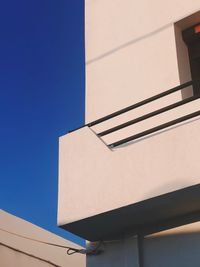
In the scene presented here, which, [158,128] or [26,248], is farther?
[26,248]

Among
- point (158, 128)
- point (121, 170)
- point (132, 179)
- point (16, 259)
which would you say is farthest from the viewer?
point (16, 259)

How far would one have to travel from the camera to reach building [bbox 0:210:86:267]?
26.5 feet

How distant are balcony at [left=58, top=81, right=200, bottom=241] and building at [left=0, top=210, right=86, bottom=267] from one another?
10.6 ft

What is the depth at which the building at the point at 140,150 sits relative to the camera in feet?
14.8

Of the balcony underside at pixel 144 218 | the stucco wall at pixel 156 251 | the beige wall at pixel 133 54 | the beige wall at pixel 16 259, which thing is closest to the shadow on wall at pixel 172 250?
the stucco wall at pixel 156 251

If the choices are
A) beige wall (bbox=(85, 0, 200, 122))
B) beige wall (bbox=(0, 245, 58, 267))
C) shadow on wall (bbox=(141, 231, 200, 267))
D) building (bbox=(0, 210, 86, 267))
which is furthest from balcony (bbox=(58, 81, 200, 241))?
building (bbox=(0, 210, 86, 267))

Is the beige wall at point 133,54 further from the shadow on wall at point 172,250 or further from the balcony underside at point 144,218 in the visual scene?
the shadow on wall at point 172,250

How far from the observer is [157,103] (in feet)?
18.8

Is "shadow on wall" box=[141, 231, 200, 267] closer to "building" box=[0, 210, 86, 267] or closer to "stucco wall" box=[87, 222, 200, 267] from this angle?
"stucco wall" box=[87, 222, 200, 267]

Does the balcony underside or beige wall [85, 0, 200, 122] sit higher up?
beige wall [85, 0, 200, 122]

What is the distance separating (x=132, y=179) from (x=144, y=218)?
48 centimetres

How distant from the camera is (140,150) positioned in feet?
15.6

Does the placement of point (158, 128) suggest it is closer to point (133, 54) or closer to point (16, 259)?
point (133, 54)

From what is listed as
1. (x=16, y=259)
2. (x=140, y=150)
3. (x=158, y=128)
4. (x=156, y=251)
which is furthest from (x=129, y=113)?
(x=16, y=259)
